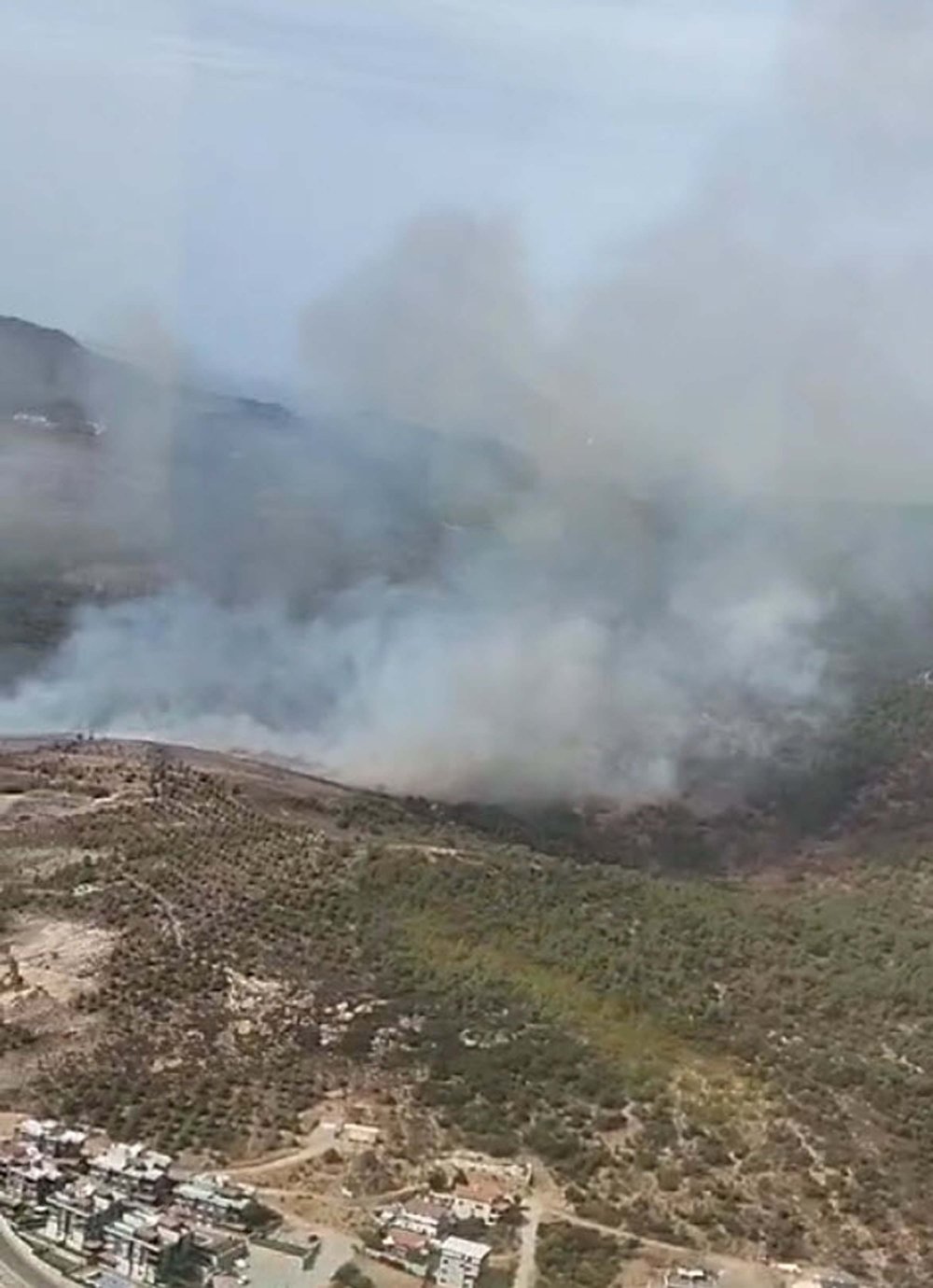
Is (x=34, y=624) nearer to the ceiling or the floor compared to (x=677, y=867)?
nearer to the ceiling

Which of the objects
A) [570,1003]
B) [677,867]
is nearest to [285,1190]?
[570,1003]

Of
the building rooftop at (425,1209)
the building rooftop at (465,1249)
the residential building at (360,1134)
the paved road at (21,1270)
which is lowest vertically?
the paved road at (21,1270)

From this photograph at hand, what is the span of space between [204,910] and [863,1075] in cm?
1688

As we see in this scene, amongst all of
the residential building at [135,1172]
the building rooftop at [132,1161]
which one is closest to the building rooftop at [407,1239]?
the residential building at [135,1172]

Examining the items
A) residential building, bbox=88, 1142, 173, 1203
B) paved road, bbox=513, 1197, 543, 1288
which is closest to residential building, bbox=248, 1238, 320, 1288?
residential building, bbox=88, 1142, 173, 1203

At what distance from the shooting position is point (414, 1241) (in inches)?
1367

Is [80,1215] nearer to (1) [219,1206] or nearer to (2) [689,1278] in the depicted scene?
(1) [219,1206]

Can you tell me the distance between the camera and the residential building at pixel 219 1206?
3503 cm

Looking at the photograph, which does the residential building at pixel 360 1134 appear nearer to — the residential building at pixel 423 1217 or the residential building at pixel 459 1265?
the residential building at pixel 423 1217

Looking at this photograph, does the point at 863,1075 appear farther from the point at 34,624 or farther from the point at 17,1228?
the point at 34,624

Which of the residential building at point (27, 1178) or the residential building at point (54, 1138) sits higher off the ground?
the residential building at point (54, 1138)

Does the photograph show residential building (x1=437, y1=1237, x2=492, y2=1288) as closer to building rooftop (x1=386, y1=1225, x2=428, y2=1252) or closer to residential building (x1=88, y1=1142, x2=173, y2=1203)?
building rooftop (x1=386, y1=1225, x2=428, y2=1252)

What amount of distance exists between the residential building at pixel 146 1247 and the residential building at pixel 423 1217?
411cm

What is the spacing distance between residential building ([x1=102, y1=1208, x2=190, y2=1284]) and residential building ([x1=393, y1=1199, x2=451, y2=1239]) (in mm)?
4110
